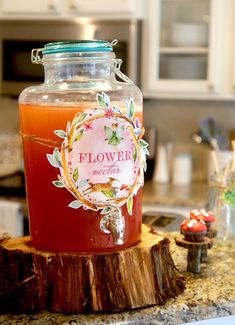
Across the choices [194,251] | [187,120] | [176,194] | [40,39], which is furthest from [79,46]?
[187,120]

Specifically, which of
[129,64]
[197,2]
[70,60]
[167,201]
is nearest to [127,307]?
[70,60]

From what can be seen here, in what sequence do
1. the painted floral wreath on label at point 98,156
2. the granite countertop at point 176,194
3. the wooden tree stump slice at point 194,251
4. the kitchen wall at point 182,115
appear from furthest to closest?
the kitchen wall at point 182,115 < the granite countertop at point 176,194 < the wooden tree stump slice at point 194,251 < the painted floral wreath on label at point 98,156

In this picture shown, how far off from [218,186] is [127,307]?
18.3 inches

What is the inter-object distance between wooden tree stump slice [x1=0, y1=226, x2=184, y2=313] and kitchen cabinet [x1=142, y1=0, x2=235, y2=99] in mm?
2266

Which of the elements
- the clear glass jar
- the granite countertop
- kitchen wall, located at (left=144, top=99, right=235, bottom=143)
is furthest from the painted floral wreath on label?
kitchen wall, located at (left=144, top=99, right=235, bottom=143)

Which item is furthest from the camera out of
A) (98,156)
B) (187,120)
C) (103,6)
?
(187,120)

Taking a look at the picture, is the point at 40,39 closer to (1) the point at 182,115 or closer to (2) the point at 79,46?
(1) the point at 182,115

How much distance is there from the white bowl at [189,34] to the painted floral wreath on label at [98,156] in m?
2.28

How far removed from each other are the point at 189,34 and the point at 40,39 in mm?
807

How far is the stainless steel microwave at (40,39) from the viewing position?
3035 millimetres

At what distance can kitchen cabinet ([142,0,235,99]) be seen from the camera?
3051mm

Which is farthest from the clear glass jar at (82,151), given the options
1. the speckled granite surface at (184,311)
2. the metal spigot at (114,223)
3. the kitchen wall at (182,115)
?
the kitchen wall at (182,115)

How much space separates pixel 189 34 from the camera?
312cm

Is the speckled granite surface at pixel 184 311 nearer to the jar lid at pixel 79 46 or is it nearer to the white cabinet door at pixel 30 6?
the jar lid at pixel 79 46
